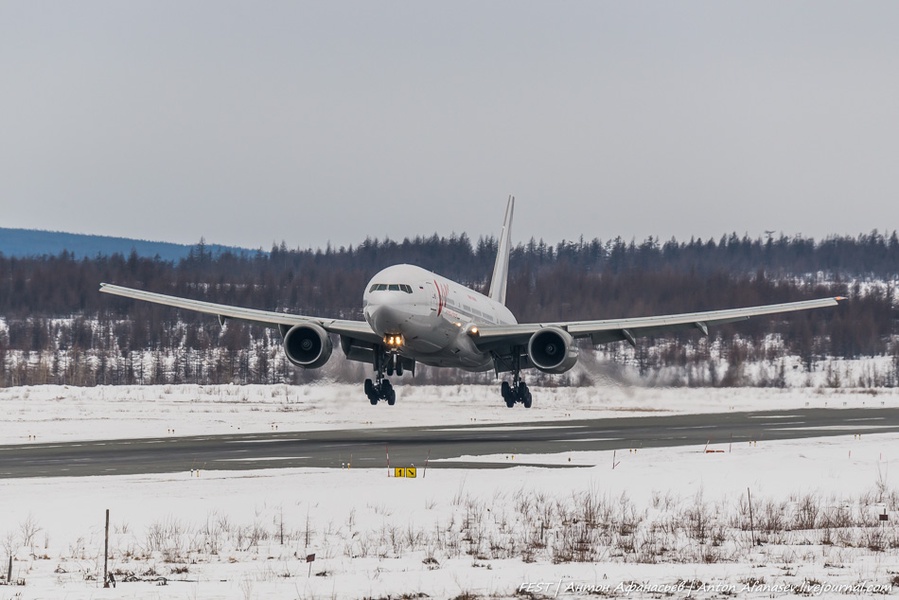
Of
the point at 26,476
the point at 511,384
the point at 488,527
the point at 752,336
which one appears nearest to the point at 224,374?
the point at 752,336

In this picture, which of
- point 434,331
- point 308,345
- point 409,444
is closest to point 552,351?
point 434,331

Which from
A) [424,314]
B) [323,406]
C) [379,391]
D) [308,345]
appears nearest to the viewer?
[424,314]

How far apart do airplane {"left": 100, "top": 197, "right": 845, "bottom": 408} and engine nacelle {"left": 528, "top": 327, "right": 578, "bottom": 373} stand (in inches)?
1.6

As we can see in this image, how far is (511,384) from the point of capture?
2199 inches

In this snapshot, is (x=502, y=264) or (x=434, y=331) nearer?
(x=434, y=331)

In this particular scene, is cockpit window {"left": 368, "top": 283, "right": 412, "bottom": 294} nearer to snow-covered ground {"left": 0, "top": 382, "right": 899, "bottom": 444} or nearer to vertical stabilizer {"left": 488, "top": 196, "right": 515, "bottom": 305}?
snow-covered ground {"left": 0, "top": 382, "right": 899, "bottom": 444}

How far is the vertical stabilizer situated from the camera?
66.8 m

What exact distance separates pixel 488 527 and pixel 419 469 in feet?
28.9

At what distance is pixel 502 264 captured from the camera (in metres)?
68.5

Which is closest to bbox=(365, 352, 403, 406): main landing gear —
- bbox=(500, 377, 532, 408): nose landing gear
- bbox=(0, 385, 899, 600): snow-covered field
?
bbox=(500, 377, 532, 408): nose landing gear

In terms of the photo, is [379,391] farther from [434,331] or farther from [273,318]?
[434,331]

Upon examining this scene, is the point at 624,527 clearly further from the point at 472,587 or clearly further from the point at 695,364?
the point at 695,364

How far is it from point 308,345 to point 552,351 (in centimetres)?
970

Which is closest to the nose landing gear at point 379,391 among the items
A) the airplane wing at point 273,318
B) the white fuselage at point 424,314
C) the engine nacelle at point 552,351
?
the white fuselage at point 424,314
